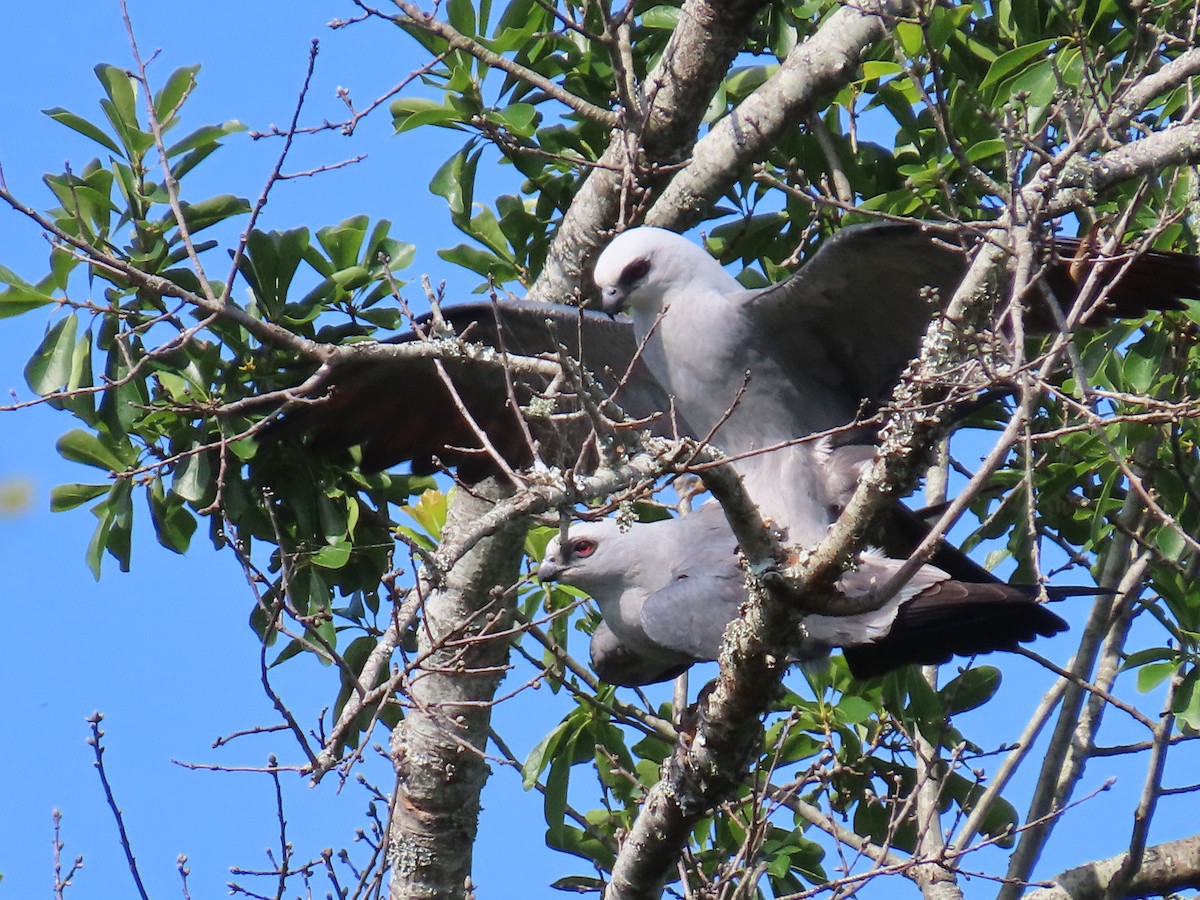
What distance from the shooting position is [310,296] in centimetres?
383

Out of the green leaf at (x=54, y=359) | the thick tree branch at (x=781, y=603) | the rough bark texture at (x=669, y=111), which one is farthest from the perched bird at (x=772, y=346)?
the green leaf at (x=54, y=359)

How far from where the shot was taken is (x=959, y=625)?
143 inches

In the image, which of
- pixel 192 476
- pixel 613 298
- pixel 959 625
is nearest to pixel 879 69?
pixel 613 298

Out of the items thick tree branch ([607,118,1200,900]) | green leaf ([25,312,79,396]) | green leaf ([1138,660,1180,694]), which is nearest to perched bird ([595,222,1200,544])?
thick tree branch ([607,118,1200,900])

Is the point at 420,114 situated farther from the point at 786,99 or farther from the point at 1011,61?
the point at 1011,61

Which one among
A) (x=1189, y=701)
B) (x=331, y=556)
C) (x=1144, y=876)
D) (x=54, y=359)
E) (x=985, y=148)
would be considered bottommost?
(x=1144, y=876)

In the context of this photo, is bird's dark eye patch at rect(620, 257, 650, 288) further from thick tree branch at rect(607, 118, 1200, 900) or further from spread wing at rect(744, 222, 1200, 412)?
thick tree branch at rect(607, 118, 1200, 900)

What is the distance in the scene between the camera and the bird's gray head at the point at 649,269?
394 cm

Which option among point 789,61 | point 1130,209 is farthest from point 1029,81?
point 1130,209

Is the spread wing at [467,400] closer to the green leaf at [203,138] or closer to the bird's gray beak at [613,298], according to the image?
the bird's gray beak at [613,298]

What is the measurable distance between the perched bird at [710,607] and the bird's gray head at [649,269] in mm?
709

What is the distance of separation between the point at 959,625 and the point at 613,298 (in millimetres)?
1402

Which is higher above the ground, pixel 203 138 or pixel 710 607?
pixel 203 138

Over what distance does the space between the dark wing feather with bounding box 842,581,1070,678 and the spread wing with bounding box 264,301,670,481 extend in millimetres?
1137
